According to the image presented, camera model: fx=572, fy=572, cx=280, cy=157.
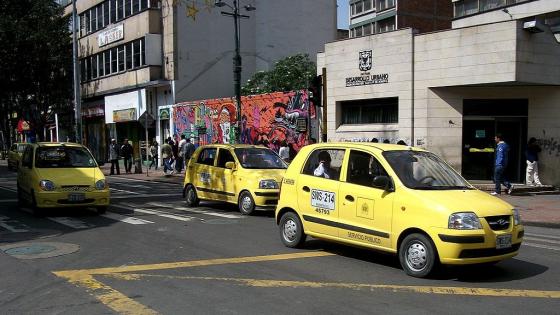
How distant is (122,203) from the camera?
1552 cm

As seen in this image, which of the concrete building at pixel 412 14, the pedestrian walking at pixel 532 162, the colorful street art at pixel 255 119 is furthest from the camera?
the concrete building at pixel 412 14

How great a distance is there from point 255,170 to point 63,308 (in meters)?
7.96

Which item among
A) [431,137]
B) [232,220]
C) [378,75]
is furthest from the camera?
[378,75]

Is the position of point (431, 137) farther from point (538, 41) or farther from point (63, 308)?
point (63, 308)

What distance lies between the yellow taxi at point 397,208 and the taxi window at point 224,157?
198 inches

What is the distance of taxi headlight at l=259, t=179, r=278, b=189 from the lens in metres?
13.0

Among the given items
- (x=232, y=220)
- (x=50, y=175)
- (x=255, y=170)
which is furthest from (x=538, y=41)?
(x=50, y=175)

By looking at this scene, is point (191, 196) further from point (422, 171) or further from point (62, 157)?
point (422, 171)

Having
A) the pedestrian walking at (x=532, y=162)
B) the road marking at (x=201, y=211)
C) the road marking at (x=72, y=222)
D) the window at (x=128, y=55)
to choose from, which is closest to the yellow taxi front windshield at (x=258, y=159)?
the road marking at (x=201, y=211)

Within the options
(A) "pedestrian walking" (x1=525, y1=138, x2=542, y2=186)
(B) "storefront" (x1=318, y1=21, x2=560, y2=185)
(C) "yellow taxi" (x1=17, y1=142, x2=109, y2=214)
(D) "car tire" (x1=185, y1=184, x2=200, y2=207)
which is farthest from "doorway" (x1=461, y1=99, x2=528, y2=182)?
(C) "yellow taxi" (x1=17, y1=142, x2=109, y2=214)

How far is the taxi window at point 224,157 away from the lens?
14.1 m

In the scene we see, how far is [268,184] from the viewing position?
1308 cm

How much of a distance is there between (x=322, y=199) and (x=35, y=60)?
117 ft

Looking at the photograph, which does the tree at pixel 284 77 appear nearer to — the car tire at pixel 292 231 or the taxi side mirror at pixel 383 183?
the car tire at pixel 292 231
